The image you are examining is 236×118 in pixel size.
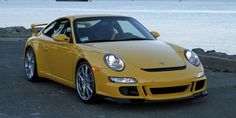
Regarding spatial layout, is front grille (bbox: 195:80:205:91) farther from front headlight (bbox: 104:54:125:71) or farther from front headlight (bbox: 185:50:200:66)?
front headlight (bbox: 104:54:125:71)

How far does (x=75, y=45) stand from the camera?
8.09 m

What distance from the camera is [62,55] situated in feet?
27.6

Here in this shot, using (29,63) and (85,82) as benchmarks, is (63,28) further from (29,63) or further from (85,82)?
(85,82)

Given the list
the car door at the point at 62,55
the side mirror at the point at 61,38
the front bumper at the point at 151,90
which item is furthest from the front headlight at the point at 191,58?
the side mirror at the point at 61,38

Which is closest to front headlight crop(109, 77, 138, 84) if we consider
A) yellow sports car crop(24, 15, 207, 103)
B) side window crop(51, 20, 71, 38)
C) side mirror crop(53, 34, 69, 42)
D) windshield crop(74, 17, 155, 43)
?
yellow sports car crop(24, 15, 207, 103)

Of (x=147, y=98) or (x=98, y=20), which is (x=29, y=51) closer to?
(x=98, y=20)

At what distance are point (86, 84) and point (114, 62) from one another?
66 centimetres

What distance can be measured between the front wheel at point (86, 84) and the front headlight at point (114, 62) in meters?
0.31

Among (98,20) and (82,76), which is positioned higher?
(98,20)

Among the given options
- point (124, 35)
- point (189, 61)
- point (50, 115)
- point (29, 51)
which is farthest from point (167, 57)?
point (29, 51)

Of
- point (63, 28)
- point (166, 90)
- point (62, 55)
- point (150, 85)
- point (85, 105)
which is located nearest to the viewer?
point (150, 85)

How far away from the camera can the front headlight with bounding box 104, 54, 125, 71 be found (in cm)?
728

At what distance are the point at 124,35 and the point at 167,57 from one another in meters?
1.15

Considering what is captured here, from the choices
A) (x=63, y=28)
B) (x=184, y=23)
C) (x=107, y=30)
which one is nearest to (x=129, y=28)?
(x=107, y=30)
